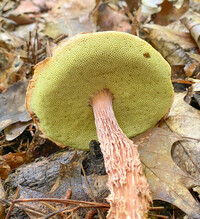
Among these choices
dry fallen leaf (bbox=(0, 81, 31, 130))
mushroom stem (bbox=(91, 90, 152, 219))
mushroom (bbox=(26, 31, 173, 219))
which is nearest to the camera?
mushroom stem (bbox=(91, 90, 152, 219))

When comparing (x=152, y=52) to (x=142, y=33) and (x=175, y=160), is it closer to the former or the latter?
(x=175, y=160)

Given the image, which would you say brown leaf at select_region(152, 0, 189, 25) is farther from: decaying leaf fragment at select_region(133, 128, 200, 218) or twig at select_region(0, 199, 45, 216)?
twig at select_region(0, 199, 45, 216)

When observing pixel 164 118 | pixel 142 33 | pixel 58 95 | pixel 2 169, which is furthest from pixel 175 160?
pixel 142 33

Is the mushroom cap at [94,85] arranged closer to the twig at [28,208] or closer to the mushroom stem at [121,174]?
the mushroom stem at [121,174]

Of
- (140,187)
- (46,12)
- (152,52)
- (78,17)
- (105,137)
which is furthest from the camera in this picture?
(46,12)

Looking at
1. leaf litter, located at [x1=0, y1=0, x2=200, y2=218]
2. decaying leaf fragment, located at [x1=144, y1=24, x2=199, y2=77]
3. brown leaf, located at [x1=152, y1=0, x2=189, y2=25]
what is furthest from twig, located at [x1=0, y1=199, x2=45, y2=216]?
brown leaf, located at [x1=152, y1=0, x2=189, y2=25]
